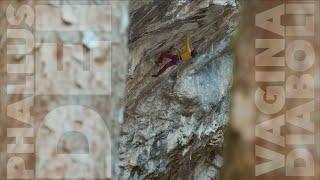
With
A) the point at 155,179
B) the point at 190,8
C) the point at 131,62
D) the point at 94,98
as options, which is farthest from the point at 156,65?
the point at 94,98

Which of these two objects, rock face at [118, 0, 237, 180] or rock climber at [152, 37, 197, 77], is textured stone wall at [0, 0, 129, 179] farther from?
rock climber at [152, 37, 197, 77]

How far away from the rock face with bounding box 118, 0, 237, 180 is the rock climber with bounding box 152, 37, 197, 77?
0.17 ft

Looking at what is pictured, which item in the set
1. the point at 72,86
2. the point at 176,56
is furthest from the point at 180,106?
the point at 72,86

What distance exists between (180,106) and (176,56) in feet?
2.08

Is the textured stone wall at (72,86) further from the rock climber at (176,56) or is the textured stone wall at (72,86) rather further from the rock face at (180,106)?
the rock climber at (176,56)

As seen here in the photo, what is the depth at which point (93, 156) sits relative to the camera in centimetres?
89

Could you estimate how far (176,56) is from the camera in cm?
547

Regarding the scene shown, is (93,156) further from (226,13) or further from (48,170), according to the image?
(226,13)

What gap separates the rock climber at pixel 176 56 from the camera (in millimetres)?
5384

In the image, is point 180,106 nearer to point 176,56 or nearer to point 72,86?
point 176,56

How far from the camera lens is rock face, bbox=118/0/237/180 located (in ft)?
→ 17.6

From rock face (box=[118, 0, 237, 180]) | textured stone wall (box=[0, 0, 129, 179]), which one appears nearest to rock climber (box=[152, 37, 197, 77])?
rock face (box=[118, 0, 237, 180])

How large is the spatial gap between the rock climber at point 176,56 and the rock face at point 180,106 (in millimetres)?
51

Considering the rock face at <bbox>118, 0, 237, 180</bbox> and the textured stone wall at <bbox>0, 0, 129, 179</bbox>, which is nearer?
the textured stone wall at <bbox>0, 0, 129, 179</bbox>
